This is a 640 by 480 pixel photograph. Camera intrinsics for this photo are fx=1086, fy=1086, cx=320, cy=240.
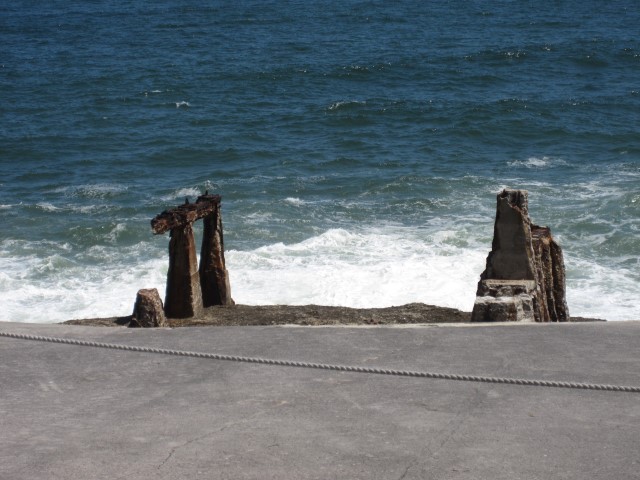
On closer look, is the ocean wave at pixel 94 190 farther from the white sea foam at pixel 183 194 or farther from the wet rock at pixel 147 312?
the wet rock at pixel 147 312

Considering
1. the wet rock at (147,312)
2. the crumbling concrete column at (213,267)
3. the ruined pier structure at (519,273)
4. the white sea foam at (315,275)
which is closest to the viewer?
Result: the ruined pier structure at (519,273)

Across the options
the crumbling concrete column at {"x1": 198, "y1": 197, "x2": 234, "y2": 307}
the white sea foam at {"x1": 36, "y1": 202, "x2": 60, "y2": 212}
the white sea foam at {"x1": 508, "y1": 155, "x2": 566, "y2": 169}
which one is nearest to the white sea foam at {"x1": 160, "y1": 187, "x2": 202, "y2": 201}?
the white sea foam at {"x1": 36, "y1": 202, "x2": 60, "y2": 212}

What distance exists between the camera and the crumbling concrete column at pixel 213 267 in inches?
463

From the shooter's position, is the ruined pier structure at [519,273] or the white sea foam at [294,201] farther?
the white sea foam at [294,201]

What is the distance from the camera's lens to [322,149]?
27.6 m

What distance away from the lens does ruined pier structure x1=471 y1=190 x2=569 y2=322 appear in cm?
909

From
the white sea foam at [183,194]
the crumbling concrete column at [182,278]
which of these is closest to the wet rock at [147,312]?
the crumbling concrete column at [182,278]

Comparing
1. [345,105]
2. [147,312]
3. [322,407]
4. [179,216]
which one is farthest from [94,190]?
[322,407]

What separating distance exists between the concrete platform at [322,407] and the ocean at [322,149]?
7.63 m

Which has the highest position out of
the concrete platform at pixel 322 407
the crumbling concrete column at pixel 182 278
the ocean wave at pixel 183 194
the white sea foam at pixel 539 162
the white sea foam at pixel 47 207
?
the white sea foam at pixel 539 162

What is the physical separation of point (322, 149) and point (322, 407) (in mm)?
21063

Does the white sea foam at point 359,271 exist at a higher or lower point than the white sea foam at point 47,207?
lower

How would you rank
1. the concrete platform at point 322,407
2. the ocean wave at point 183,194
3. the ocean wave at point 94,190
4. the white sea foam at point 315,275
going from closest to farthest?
the concrete platform at point 322,407 < the white sea foam at point 315,275 < the ocean wave at point 183,194 < the ocean wave at point 94,190

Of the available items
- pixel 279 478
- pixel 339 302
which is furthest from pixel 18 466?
pixel 339 302
